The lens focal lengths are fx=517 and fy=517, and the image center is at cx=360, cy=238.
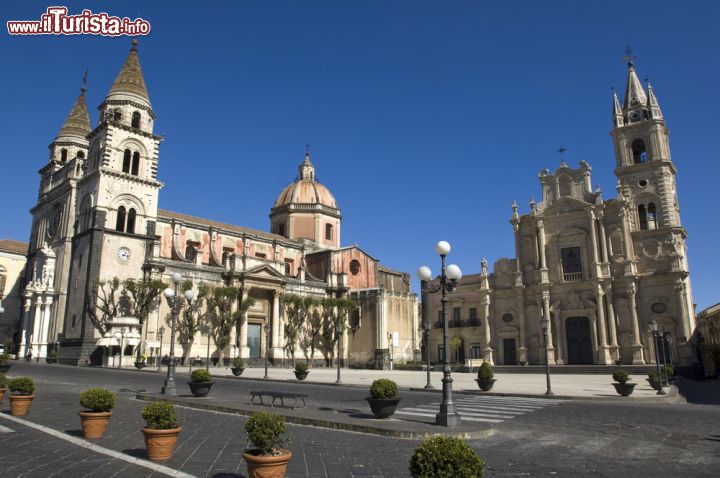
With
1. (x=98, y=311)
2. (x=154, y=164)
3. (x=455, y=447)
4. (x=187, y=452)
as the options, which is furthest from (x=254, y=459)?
(x=154, y=164)

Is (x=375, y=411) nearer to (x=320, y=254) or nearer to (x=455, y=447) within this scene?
(x=455, y=447)

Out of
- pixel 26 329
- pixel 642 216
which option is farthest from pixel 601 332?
pixel 26 329

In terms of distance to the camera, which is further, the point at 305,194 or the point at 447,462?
the point at 305,194

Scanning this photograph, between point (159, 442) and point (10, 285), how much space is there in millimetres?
56951

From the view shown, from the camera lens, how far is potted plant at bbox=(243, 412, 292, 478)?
223 inches

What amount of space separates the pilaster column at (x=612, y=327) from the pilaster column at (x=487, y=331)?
961cm

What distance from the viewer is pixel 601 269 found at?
42.4m

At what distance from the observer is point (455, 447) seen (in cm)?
428

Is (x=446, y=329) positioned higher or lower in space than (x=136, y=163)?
lower

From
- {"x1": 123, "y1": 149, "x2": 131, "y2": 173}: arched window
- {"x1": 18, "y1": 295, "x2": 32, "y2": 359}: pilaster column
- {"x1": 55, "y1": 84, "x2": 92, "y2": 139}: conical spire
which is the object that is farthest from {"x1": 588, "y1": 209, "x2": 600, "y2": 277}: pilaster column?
{"x1": 55, "y1": 84, "x2": 92, "y2": 139}: conical spire

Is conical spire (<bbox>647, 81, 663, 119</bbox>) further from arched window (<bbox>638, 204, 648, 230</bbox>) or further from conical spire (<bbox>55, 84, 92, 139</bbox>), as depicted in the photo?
conical spire (<bbox>55, 84, 92, 139</bbox>)

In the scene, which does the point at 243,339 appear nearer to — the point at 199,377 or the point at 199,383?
the point at 199,383

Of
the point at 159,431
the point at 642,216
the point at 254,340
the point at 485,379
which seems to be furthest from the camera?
the point at 254,340

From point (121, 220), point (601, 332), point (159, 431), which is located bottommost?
point (159, 431)
